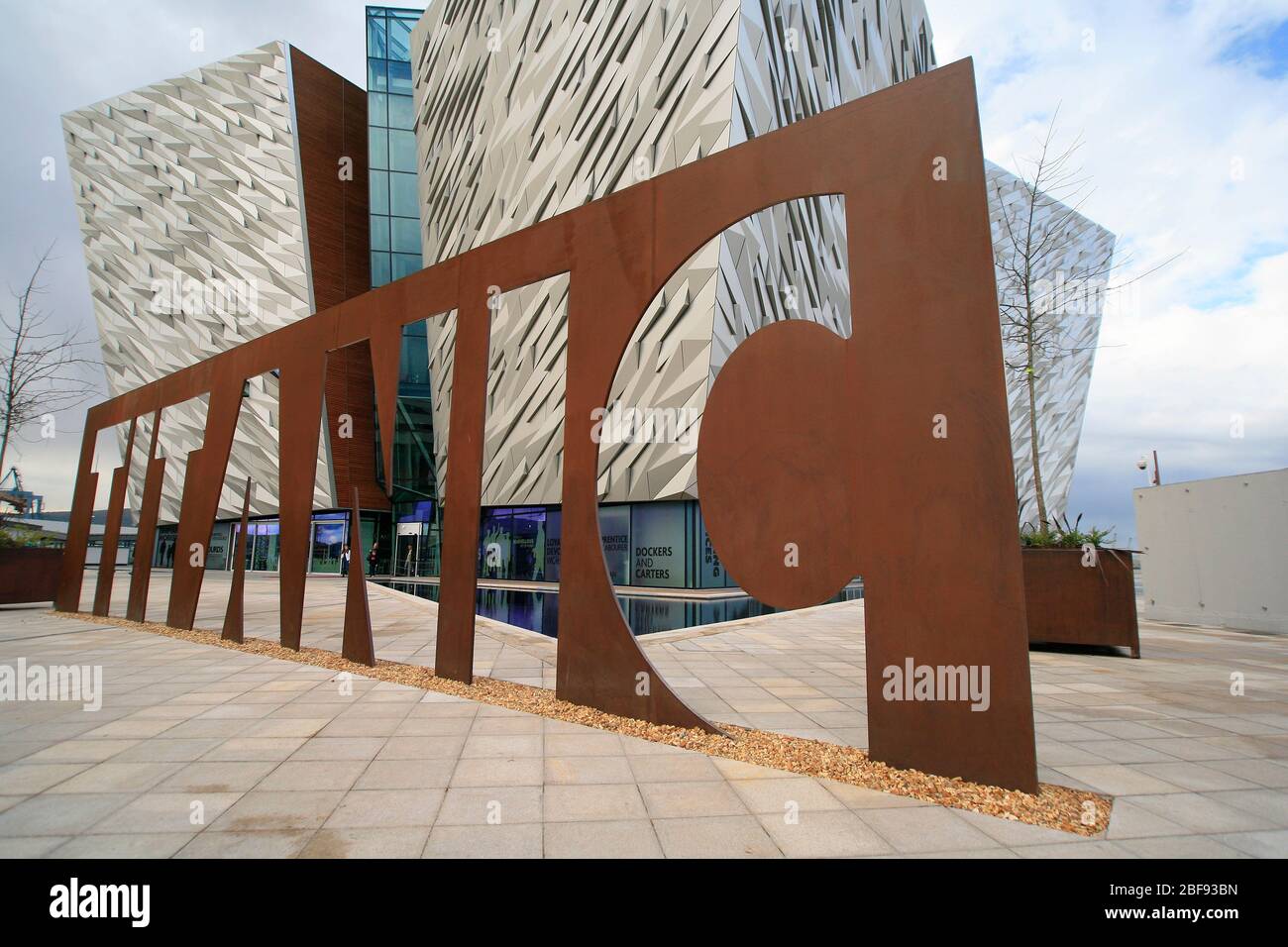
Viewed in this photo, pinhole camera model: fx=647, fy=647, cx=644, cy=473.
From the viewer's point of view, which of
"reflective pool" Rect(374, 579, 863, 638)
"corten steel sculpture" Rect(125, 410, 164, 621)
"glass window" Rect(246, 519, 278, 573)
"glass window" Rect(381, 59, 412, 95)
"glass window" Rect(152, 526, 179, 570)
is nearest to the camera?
"corten steel sculpture" Rect(125, 410, 164, 621)

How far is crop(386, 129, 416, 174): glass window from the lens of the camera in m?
30.2

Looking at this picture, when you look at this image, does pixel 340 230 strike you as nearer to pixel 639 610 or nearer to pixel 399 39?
pixel 399 39

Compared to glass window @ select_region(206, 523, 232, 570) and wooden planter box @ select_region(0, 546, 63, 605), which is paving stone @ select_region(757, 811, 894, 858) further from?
glass window @ select_region(206, 523, 232, 570)

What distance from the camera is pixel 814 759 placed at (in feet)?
13.5

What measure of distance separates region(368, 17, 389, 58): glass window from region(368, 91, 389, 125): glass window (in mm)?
2393

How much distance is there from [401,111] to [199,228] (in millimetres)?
10417

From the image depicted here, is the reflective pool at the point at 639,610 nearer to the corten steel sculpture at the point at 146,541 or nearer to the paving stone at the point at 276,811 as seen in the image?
the corten steel sculpture at the point at 146,541

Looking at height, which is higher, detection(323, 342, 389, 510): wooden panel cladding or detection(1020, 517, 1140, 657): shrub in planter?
detection(323, 342, 389, 510): wooden panel cladding

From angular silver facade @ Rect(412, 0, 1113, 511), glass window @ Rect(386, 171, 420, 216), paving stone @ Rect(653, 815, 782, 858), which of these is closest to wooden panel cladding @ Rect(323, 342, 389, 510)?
angular silver facade @ Rect(412, 0, 1113, 511)

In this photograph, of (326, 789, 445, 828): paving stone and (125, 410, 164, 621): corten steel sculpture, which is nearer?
(326, 789, 445, 828): paving stone

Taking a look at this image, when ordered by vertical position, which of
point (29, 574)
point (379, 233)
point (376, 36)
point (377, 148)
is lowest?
point (29, 574)

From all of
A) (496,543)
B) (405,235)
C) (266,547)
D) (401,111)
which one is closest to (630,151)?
(496,543)
